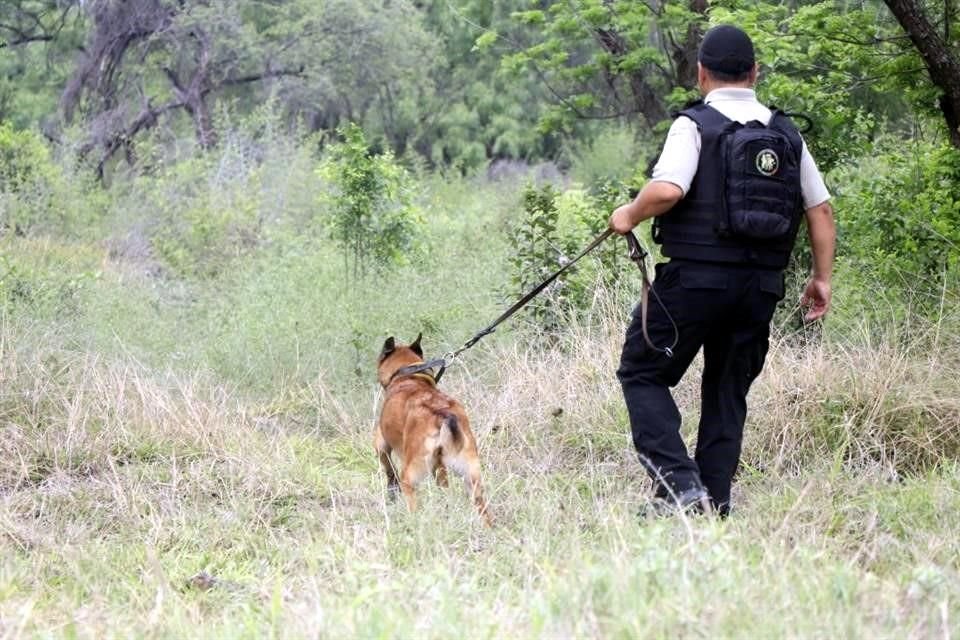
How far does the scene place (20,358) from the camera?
284 inches


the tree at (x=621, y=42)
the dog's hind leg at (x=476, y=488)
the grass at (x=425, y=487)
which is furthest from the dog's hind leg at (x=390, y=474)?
the tree at (x=621, y=42)

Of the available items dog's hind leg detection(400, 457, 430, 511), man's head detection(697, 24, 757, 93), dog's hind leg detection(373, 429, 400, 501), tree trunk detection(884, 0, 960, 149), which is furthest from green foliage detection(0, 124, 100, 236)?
man's head detection(697, 24, 757, 93)

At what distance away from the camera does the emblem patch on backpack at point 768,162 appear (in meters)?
4.67

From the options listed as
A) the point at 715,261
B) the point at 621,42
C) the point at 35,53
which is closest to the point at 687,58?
the point at 621,42

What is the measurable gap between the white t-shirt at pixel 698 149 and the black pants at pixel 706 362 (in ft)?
1.12

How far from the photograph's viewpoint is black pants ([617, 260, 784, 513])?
15.7ft

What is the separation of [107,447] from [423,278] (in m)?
3.93

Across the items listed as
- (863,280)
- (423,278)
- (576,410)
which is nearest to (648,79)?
(423,278)

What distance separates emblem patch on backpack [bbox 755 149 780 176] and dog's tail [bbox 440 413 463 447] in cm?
161

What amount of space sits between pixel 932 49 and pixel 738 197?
3126 mm

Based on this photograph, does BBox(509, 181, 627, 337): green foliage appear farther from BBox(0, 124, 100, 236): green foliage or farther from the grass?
BBox(0, 124, 100, 236): green foliage

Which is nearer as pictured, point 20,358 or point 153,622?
point 153,622

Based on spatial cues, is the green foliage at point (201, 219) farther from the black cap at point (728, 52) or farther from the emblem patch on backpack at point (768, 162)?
the emblem patch on backpack at point (768, 162)

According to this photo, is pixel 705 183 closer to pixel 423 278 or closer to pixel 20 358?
pixel 20 358
